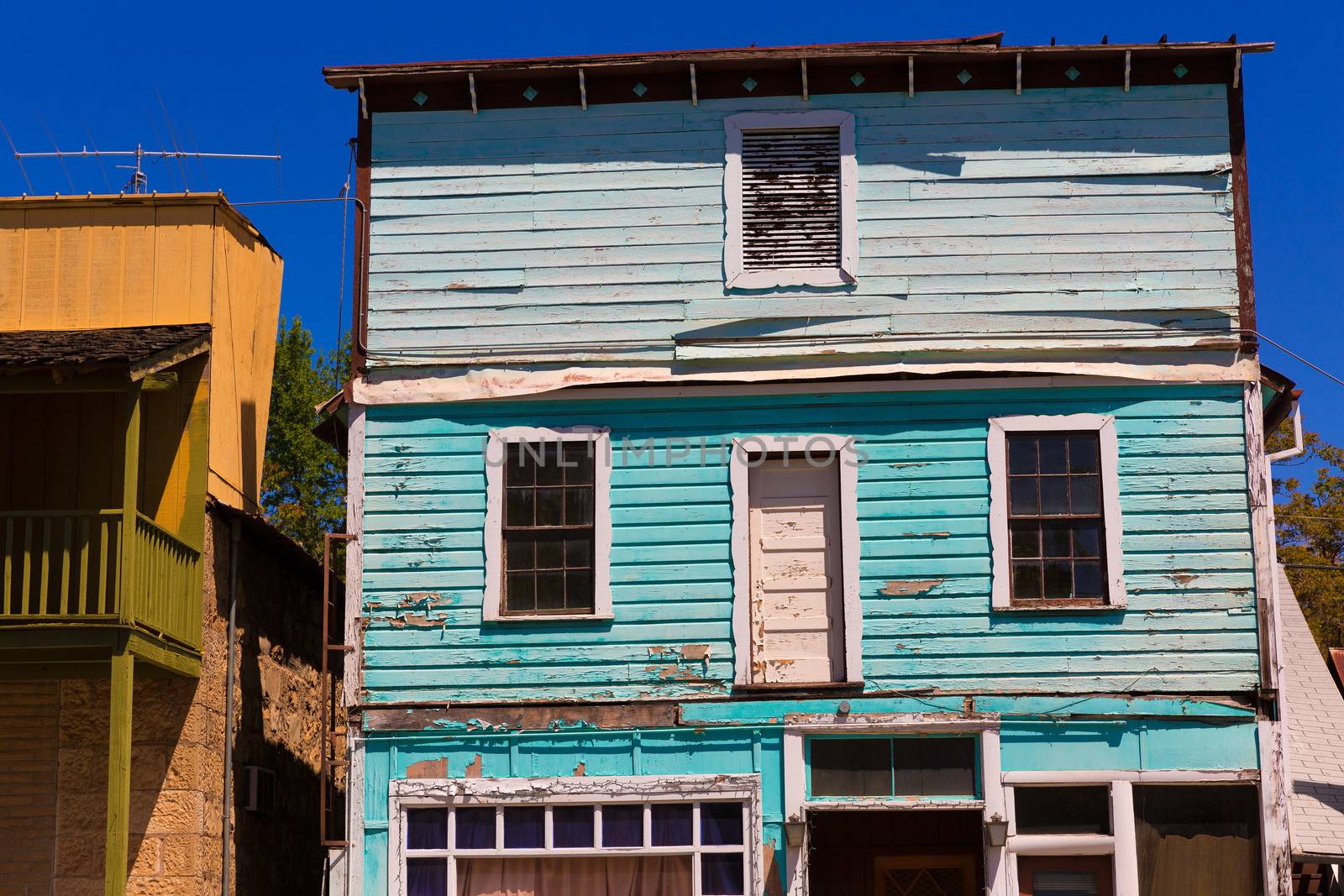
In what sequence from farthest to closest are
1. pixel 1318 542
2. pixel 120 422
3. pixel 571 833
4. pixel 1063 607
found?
pixel 1318 542 < pixel 120 422 < pixel 571 833 < pixel 1063 607

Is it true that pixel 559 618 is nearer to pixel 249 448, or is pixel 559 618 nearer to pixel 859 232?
pixel 859 232

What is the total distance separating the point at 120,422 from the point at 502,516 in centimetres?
413

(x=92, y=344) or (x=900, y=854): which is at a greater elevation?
(x=92, y=344)

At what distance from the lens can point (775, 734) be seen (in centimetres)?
1378

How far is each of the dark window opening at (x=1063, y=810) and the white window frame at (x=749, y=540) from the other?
1743 millimetres

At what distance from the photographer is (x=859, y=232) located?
48.2 feet

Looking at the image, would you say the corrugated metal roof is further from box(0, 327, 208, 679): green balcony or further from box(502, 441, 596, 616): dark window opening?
box(0, 327, 208, 679): green balcony

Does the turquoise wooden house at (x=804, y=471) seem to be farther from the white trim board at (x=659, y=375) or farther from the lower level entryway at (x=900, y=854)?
the lower level entryway at (x=900, y=854)

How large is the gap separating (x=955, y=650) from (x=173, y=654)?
690cm

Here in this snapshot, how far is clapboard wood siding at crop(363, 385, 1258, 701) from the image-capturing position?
45.0 feet

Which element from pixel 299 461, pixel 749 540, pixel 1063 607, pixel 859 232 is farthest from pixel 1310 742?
pixel 299 461

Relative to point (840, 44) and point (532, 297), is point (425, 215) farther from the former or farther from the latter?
point (840, 44)

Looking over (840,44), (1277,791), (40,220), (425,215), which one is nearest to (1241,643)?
(1277,791)

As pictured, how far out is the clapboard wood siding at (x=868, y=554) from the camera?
13.7 m
